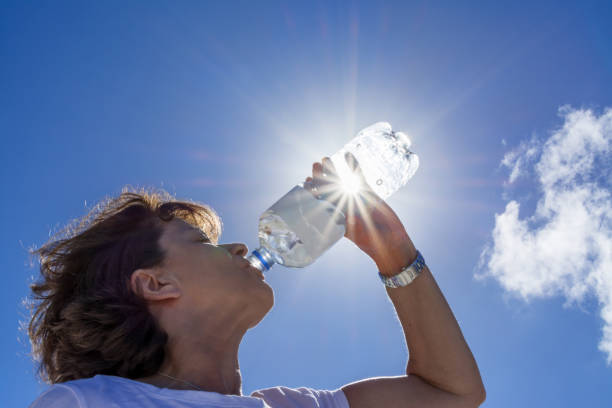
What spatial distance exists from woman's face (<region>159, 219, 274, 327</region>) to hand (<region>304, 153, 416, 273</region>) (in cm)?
69

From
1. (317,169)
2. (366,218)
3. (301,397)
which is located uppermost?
(317,169)

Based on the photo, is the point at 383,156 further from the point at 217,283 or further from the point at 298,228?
the point at 217,283

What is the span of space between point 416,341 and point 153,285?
149 centimetres

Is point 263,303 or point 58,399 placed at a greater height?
point 263,303

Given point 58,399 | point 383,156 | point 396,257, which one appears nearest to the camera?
point 58,399

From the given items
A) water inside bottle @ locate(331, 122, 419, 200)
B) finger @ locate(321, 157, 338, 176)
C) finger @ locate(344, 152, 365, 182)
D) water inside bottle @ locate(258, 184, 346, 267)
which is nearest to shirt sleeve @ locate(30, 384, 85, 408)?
water inside bottle @ locate(258, 184, 346, 267)

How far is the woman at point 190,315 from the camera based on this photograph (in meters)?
2.19

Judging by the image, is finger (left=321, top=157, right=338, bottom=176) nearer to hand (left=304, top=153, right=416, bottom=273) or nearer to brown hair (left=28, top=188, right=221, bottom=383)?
hand (left=304, top=153, right=416, bottom=273)

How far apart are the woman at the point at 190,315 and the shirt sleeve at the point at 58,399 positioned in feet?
1.39

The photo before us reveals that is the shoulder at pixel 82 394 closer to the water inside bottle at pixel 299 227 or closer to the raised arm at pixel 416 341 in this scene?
the raised arm at pixel 416 341

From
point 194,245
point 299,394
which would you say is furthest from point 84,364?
point 299,394

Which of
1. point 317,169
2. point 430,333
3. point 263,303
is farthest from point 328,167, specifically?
point 430,333

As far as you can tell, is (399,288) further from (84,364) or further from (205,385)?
(84,364)

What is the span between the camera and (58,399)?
1.56 meters
